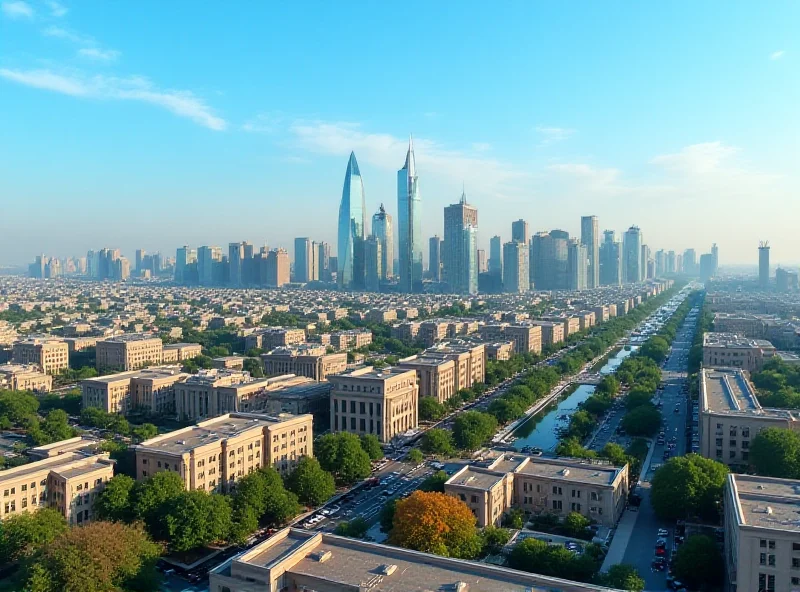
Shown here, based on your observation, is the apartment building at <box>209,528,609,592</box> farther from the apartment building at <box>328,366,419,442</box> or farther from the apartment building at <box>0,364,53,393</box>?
the apartment building at <box>0,364,53,393</box>

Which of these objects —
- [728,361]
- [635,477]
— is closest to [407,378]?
[635,477]

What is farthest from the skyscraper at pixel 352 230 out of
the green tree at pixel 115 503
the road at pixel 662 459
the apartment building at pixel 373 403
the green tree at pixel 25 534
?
the green tree at pixel 25 534

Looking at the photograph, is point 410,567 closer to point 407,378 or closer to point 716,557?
point 716,557

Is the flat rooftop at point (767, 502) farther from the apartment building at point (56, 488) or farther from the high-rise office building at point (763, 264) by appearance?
the high-rise office building at point (763, 264)

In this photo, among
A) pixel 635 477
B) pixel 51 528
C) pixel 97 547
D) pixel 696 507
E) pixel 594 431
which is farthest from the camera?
pixel 594 431

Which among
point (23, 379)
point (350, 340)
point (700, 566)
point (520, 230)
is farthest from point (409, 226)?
point (700, 566)
